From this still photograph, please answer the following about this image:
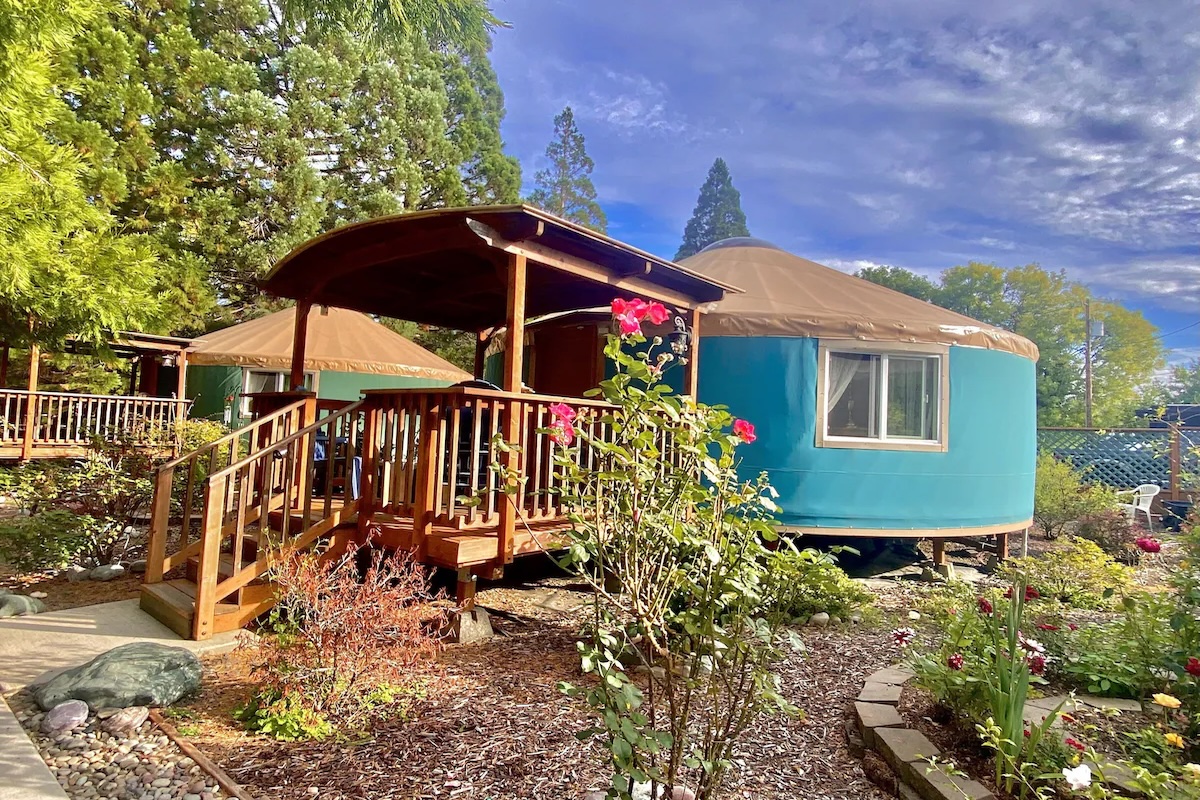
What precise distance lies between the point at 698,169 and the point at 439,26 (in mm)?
35137

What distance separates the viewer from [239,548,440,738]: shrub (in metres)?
2.80

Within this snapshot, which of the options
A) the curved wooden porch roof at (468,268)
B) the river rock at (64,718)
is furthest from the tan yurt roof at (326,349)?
the river rock at (64,718)

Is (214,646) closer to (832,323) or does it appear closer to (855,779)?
(855,779)

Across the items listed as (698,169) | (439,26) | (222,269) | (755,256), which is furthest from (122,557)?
(698,169)

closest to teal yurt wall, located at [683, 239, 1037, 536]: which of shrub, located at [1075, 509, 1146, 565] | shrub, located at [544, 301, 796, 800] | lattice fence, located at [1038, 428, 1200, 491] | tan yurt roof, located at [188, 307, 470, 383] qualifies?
shrub, located at [1075, 509, 1146, 565]

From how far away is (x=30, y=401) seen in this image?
381 inches

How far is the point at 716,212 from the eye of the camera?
125 ft

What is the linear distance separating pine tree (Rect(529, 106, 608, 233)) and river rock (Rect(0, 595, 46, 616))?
29.3m

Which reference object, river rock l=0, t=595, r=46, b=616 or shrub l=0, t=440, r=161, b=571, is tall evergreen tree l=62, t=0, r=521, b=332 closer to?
shrub l=0, t=440, r=161, b=571

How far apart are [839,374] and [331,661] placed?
541 centimetres

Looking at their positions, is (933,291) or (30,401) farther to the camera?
(933,291)

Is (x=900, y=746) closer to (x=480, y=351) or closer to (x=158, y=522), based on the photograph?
(x=158, y=522)

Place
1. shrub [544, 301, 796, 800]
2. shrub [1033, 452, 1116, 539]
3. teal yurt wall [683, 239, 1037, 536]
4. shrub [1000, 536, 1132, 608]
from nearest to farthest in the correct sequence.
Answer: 1. shrub [544, 301, 796, 800]
2. shrub [1000, 536, 1132, 608]
3. teal yurt wall [683, 239, 1037, 536]
4. shrub [1033, 452, 1116, 539]

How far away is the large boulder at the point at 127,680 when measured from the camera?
296 centimetres
